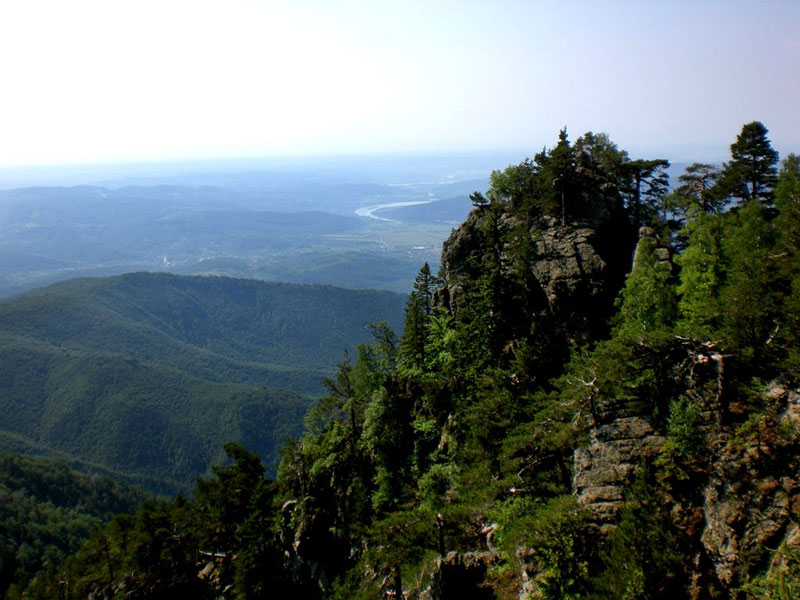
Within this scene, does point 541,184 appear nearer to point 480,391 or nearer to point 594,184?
point 594,184

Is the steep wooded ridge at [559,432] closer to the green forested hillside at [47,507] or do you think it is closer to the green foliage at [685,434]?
the green foliage at [685,434]

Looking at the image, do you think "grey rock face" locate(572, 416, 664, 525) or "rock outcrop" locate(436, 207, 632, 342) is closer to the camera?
"grey rock face" locate(572, 416, 664, 525)

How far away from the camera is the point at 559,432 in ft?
69.9

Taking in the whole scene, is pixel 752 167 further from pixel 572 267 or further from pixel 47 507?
pixel 47 507

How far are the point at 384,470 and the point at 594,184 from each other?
2979 cm

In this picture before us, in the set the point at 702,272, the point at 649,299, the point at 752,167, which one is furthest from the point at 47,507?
the point at 752,167

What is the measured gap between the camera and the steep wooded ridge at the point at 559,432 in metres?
15.6

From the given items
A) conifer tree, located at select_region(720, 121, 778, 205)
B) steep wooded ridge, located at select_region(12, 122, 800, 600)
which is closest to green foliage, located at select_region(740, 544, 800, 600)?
steep wooded ridge, located at select_region(12, 122, 800, 600)

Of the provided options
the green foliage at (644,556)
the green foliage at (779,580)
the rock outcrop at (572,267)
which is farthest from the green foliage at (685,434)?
the rock outcrop at (572,267)

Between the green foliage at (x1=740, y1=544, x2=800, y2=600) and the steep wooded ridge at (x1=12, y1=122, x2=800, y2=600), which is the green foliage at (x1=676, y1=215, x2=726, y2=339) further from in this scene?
the green foliage at (x1=740, y1=544, x2=800, y2=600)

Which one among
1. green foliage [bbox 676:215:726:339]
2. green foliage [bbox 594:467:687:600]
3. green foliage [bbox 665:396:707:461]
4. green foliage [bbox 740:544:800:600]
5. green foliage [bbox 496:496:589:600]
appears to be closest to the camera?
green foliage [bbox 740:544:800:600]

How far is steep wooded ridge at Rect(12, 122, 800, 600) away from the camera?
15570 mm

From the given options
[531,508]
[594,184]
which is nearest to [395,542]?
[531,508]

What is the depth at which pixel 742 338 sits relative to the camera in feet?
59.7
